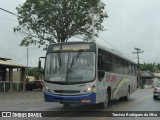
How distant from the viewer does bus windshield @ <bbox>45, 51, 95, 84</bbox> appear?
Answer: 17328 millimetres

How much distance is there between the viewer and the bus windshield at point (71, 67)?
56.9 ft

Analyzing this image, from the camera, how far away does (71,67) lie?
17.4 meters

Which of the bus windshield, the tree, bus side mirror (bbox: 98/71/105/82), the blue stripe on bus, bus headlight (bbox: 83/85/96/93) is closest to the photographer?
the blue stripe on bus

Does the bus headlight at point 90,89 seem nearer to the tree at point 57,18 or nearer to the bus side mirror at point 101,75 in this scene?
the bus side mirror at point 101,75

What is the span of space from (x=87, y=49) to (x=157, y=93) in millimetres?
13679

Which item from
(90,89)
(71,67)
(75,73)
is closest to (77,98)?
(90,89)

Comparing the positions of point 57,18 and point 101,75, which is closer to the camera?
point 101,75

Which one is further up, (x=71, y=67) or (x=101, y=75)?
(x=71, y=67)

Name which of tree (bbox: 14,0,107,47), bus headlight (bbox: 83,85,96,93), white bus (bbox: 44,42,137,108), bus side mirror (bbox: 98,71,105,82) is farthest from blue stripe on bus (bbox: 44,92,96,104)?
tree (bbox: 14,0,107,47)

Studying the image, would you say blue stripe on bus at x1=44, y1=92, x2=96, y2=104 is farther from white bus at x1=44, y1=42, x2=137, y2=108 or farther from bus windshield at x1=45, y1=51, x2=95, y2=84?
bus windshield at x1=45, y1=51, x2=95, y2=84

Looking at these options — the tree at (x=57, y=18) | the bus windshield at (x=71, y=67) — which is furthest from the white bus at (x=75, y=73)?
the tree at (x=57, y=18)

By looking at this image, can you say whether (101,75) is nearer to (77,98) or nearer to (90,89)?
(90,89)

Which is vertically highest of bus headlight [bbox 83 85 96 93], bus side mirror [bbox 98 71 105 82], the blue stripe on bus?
bus side mirror [bbox 98 71 105 82]

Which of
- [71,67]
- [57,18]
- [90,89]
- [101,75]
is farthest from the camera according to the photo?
[57,18]
